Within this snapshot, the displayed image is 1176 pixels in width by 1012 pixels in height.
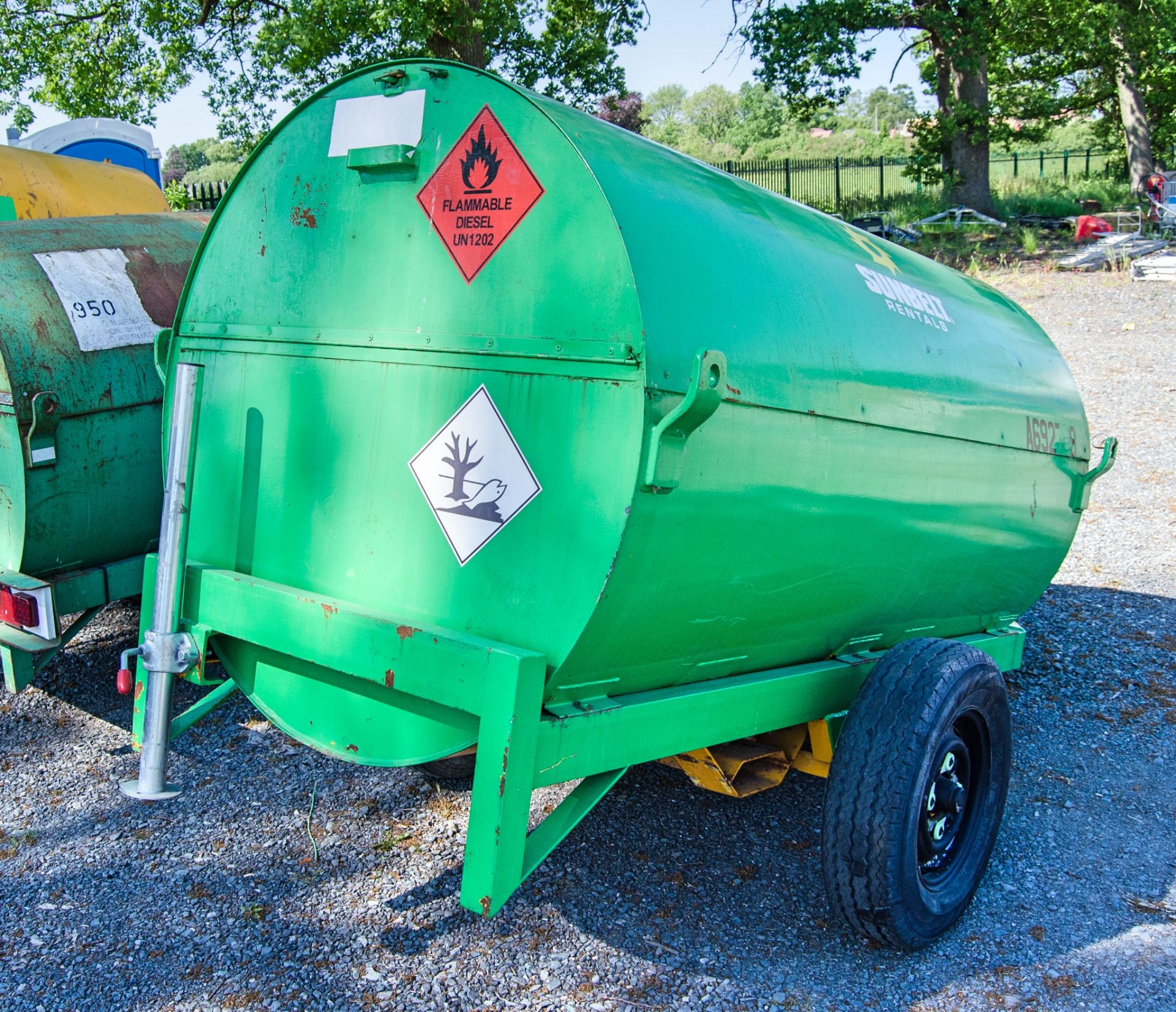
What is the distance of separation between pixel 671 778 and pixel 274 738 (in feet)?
5.55

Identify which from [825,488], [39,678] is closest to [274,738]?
[39,678]

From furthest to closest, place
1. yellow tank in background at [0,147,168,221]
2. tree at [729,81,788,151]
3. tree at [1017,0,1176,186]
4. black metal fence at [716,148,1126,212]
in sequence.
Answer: tree at [729,81,788,151] → black metal fence at [716,148,1126,212] → tree at [1017,0,1176,186] → yellow tank in background at [0,147,168,221]

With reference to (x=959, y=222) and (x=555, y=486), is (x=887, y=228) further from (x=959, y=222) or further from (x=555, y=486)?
(x=555, y=486)

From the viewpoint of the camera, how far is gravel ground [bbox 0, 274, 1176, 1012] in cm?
281

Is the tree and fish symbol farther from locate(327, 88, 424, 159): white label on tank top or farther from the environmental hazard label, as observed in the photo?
locate(327, 88, 424, 159): white label on tank top

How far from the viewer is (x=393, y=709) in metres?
2.75

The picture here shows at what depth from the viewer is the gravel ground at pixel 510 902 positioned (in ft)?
9.23

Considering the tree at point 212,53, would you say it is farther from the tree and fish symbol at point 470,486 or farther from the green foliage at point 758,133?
the tree and fish symbol at point 470,486

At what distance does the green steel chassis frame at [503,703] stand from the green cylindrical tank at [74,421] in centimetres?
118

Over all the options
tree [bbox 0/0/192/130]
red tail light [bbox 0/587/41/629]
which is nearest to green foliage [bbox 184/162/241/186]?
tree [bbox 0/0/192/130]

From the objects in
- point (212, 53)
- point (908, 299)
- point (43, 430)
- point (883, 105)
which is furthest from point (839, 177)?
point (883, 105)

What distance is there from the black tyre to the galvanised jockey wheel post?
1.19 metres

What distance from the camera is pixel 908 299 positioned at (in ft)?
11.8

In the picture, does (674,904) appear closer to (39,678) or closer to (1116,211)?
(39,678)
